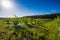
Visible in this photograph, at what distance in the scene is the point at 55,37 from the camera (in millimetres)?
1032

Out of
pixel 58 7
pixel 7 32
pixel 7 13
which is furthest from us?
pixel 7 13

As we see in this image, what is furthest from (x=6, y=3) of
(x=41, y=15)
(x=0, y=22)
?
(x=41, y=15)

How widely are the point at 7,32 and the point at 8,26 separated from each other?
58mm

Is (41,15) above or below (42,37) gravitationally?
above

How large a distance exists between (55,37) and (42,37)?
0.11 m

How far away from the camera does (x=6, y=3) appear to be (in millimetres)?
1357

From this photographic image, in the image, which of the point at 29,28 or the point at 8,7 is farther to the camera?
the point at 8,7

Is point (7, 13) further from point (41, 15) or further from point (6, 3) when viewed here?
point (41, 15)

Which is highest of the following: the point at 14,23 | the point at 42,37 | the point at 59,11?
the point at 59,11

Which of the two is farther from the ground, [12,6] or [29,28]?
[12,6]

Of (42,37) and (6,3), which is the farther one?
(6,3)

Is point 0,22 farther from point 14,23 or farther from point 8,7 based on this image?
point 8,7

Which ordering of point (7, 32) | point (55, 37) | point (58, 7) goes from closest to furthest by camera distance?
point (55, 37) < point (7, 32) < point (58, 7)

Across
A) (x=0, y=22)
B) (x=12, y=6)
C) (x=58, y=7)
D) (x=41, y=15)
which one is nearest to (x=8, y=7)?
(x=12, y=6)
